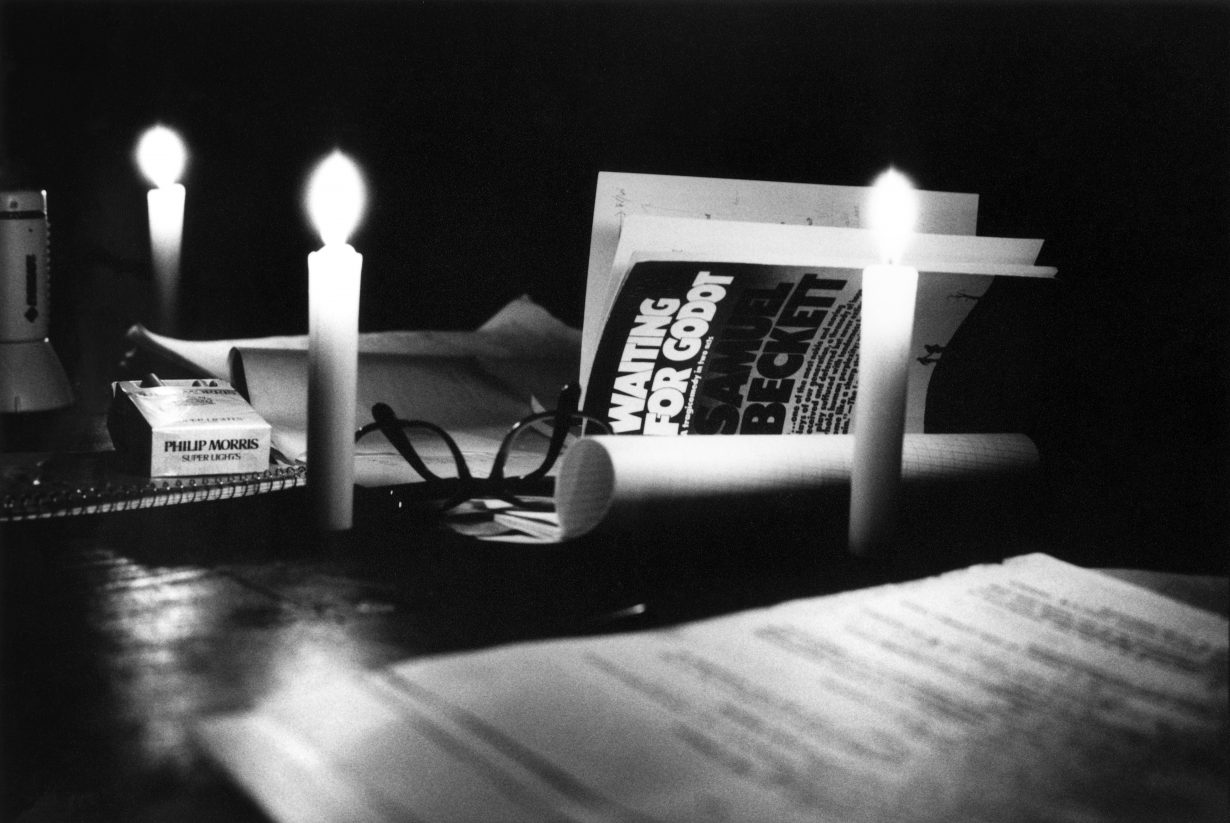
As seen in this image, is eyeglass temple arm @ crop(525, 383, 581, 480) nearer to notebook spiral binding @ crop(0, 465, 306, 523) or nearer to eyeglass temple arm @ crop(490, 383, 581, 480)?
eyeglass temple arm @ crop(490, 383, 581, 480)

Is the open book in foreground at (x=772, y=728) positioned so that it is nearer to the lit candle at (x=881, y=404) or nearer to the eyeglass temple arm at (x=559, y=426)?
the lit candle at (x=881, y=404)

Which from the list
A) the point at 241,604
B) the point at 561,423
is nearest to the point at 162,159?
the point at 561,423

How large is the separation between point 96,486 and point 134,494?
0.03 m

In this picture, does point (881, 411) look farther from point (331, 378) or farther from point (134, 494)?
point (134, 494)

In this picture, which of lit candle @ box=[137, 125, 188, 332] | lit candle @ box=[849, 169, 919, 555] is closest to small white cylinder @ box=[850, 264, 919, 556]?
lit candle @ box=[849, 169, 919, 555]

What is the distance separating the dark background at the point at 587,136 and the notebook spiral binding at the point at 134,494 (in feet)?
2.13

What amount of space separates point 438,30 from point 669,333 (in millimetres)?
1246

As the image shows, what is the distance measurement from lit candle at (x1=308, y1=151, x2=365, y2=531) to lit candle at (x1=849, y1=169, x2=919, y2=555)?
34 centimetres

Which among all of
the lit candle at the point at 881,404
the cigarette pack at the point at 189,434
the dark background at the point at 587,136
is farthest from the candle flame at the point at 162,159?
the lit candle at the point at 881,404

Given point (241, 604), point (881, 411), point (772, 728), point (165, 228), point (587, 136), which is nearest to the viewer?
point (772, 728)

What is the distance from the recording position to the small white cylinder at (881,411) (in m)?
0.77

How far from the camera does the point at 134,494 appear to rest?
82 cm

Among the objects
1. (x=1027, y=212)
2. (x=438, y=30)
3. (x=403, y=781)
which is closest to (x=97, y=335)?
(x=438, y=30)

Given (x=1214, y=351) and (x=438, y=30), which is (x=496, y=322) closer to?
(x=438, y=30)
